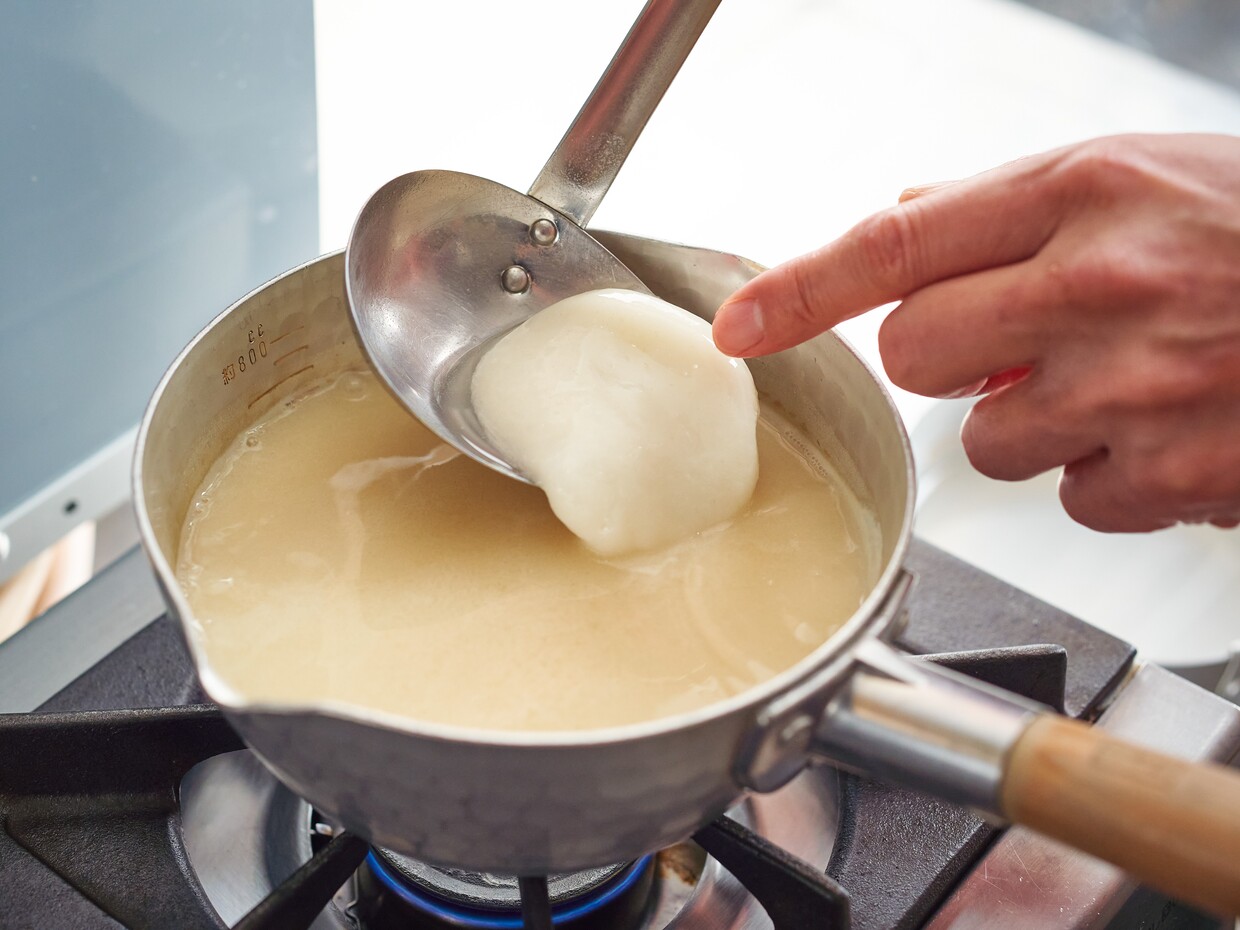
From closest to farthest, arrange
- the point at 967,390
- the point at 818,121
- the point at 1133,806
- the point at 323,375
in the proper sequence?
the point at 1133,806
the point at 967,390
the point at 323,375
the point at 818,121

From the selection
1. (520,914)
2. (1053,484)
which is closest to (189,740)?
(520,914)

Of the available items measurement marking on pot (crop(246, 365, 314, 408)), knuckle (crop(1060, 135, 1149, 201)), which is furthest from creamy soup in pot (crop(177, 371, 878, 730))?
knuckle (crop(1060, 135, 1149, 201))

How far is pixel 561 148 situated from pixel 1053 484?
63 cm

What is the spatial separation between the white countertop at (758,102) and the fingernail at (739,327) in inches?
19.4

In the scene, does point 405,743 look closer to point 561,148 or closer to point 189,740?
point 189,740

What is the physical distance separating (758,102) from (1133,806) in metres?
1.23

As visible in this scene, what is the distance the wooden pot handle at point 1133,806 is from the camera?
0.35 metres

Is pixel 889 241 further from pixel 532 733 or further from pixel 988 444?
pixel 532 733

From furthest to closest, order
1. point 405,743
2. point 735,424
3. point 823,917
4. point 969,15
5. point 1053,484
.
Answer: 1. point 969,15
2. point 1053,484
3. point 735,424
4. point 823,917
5. point 405,743

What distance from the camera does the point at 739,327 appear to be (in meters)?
0.63

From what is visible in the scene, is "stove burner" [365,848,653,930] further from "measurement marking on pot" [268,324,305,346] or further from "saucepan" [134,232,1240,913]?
"measurement marking on pot" [268,324,305,346]

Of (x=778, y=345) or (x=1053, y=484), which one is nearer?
(x=778, y=345)

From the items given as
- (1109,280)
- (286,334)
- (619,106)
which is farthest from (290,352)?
(1109,280)

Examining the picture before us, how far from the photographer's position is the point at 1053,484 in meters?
1.10
